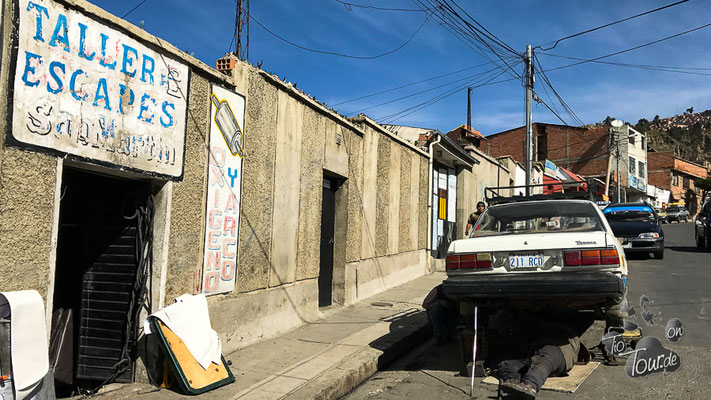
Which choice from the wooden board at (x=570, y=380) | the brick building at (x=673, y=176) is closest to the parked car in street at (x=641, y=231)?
the wooden board at (x=570, y=380)

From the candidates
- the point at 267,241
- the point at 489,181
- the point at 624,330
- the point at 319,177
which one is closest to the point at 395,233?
the point at 319,177

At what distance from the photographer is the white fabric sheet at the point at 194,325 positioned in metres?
4.84

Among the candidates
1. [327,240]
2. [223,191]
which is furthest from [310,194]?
[223,191]

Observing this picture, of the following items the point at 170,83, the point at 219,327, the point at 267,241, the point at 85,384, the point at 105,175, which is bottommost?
the point at 85,384

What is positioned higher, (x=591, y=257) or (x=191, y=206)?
(x=191, y=206)

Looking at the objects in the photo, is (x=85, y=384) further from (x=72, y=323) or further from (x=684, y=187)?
(x=684, y=187)

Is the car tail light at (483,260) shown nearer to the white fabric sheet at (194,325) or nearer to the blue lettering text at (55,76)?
the white fabric sheet at (194,325)

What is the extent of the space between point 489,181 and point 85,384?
57.8 feet

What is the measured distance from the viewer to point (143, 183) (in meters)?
5.12

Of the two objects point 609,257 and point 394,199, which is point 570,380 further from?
point 394,199

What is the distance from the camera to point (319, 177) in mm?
8352

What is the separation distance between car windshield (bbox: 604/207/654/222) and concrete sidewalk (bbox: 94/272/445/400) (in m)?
10.2

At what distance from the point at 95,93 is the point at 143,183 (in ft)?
3.58

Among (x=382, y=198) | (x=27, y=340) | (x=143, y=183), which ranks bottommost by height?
(x=27, y=340)
